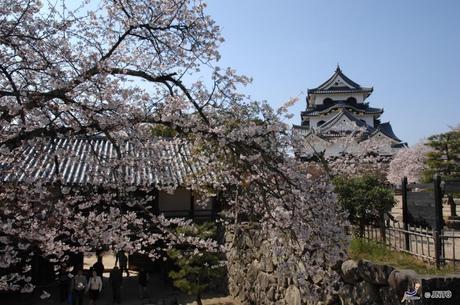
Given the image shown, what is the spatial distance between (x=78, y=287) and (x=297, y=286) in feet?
21.9

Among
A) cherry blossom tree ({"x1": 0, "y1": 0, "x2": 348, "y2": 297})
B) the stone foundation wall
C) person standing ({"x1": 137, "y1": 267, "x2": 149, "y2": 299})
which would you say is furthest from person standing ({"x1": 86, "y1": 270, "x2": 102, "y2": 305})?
cherry blossom tree ({"x1": 0, "y1": 0, "x2": 348, "y2": 297})

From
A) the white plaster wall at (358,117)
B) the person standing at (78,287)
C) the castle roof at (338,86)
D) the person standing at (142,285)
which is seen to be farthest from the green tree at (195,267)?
the castle roof at (338,86)

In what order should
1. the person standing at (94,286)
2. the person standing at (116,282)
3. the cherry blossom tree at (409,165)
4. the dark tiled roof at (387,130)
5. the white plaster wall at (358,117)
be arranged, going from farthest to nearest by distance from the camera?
1. the white plaster wall at (358,117)
2. the dark tiled roof at (387,130)
3. the cherry blossom tree at (409,165)
4. the person standing at (116,282)
5. the person standing at (94,286)

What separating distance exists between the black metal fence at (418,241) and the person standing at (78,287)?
768 centimetres

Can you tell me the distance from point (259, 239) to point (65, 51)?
6.74 metres

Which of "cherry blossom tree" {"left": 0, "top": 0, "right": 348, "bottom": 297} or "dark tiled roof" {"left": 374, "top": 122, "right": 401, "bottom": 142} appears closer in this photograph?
"cherry blossom tree" {"left": 0, "top": 0, "right": 348, "bottom": 297}

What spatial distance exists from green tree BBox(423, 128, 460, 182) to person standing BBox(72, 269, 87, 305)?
563 inches

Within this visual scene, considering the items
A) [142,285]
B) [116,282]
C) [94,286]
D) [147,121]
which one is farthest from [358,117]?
[147,121]

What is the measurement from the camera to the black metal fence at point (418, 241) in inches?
222

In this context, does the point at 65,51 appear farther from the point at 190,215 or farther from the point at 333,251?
the point at 190,215

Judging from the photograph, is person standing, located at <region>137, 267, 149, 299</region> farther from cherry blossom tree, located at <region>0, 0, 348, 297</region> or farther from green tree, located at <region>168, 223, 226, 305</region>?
cherry blossom tree, located at <region>0, 0, 348, 297</region>

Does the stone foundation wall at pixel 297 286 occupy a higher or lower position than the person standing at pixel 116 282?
higher

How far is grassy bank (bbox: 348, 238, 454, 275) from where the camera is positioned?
5398 mm

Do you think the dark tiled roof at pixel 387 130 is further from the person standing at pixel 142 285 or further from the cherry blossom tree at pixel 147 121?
the cherry blossom tree at pixel 147 121
